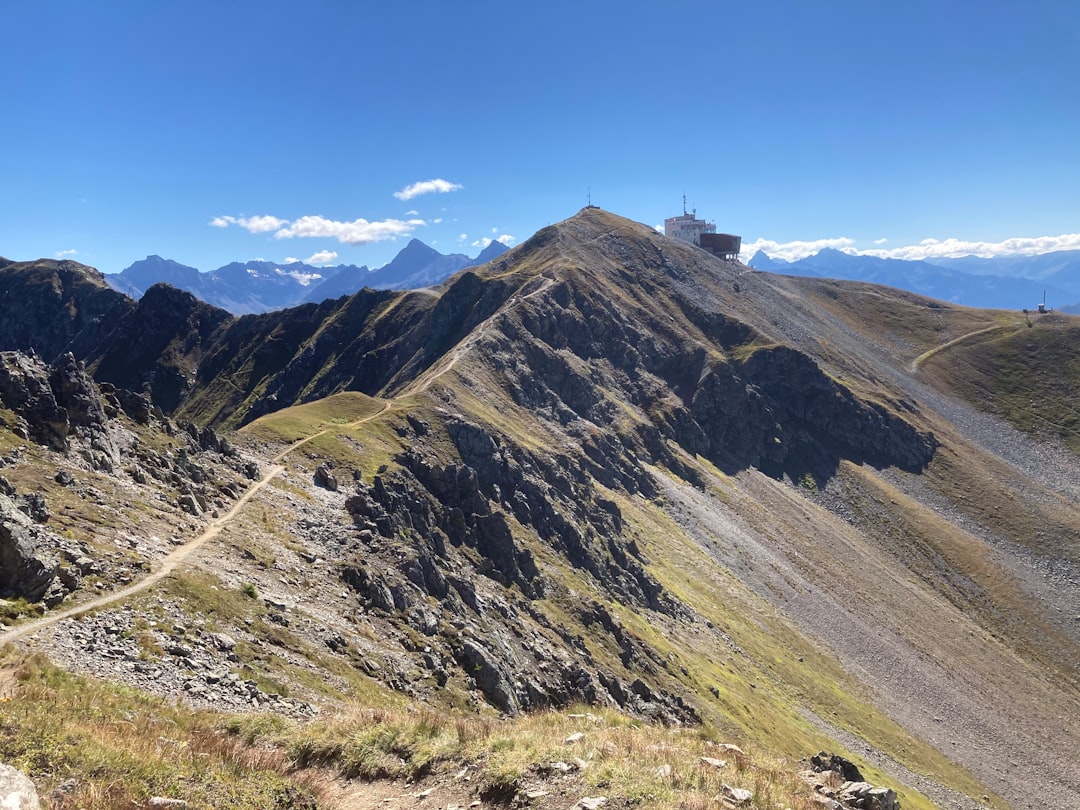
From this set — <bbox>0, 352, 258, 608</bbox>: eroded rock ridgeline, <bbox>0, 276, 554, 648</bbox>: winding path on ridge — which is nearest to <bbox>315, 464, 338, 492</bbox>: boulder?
<bbox>0, 276, 554, 648</bbox>: winding path on ridge

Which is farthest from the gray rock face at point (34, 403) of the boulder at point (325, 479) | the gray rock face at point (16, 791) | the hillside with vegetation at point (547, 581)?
the gray rock face at point (16, 791)

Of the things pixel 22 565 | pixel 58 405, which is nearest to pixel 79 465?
pixel 58 405

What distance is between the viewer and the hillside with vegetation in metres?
18.2

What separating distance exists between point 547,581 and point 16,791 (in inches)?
2152

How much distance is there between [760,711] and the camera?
2635 inches

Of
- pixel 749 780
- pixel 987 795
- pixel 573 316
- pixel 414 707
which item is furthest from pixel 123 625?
pixel 573 316

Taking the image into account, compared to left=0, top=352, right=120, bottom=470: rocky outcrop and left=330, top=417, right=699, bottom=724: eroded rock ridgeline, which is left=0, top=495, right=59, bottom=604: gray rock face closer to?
left=0, top=352, right=120, bottom=470: rocky outcrop

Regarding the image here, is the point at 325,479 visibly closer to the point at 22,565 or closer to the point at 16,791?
the point at 22,565

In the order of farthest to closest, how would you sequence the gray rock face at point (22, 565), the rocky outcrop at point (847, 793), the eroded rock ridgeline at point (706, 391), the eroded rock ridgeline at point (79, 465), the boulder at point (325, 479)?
the eroded rock ridgeline at point (706, 391)
the boulder at point (325, 479)
the eroded rock ridgeline at point (79, 465)
the gray rock face at point (22, 565)
the rocky outcrop at point (847, 793)

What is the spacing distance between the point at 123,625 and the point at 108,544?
7371mm

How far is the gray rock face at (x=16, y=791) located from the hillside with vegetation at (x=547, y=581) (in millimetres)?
866

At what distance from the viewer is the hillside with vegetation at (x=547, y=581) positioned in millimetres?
18250

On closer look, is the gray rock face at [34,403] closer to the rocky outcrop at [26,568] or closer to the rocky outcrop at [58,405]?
the rocky outcrop at [58,405]

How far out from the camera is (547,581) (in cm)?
6456
